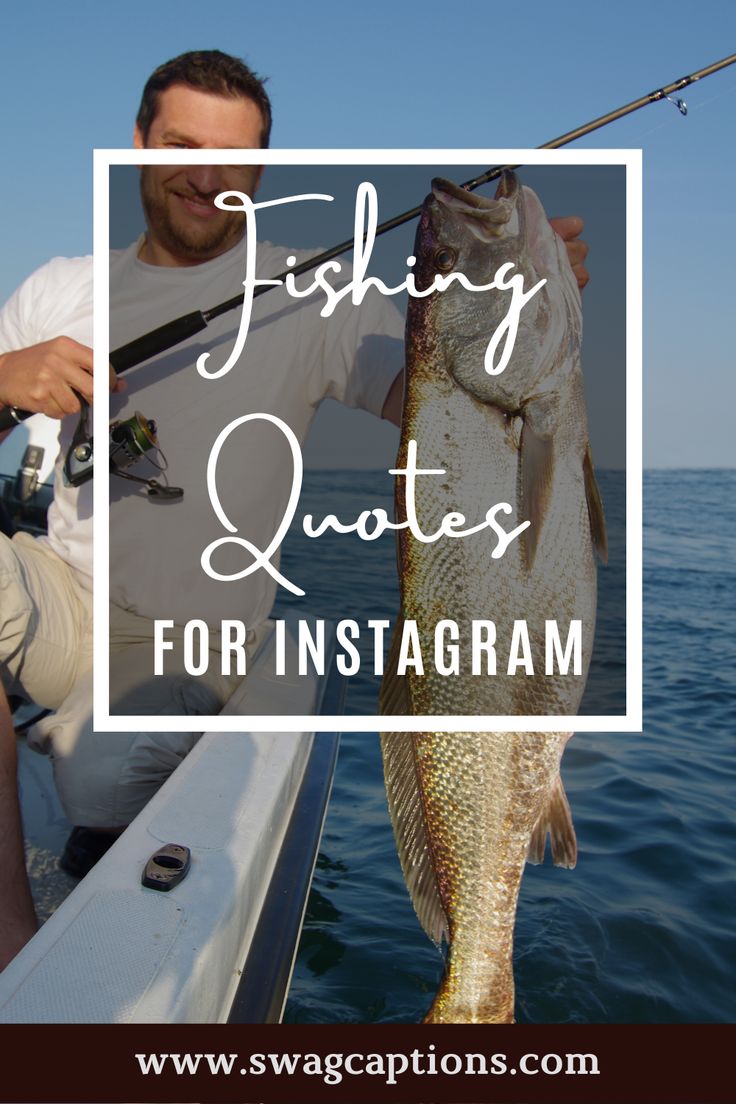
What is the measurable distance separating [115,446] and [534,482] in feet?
5.49

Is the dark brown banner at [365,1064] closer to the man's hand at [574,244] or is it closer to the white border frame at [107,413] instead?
the white border frame at [107,413]

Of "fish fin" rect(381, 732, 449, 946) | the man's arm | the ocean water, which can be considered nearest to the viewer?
"fish fin" rect(381, 732, 449, 946)

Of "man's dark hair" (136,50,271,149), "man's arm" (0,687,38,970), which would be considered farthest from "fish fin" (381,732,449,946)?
"man's dark hair" (136,50,271,149)

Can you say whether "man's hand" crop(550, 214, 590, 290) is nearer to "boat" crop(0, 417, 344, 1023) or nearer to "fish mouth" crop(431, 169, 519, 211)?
"fish mouth" crop(431, 169, 519, 211)

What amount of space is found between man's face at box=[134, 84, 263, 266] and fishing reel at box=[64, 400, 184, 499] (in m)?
0.75

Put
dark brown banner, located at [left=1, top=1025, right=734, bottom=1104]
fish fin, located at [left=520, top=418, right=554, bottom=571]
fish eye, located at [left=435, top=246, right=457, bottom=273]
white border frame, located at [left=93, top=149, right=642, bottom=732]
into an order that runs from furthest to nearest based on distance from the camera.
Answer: white border frame, located at [left=93, top=149, right=642, bottom=732] < fish eye, located at [left=435, top=246, right=457, bottom=273] < fish fin, located at [left=520, top=418, right=554, bottom=571] < dark brown banner, located at [left=1, top=1025, right=734, bottom=1104]

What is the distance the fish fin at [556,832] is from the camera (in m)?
1.86

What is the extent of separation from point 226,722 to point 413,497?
1.40 meters

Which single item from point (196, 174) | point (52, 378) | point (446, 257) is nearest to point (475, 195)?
point (446, 257)

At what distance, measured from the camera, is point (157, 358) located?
344 centimetres

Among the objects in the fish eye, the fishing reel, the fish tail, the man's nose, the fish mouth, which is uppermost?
the man's nose

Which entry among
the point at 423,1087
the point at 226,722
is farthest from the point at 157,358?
the point at 423,1087

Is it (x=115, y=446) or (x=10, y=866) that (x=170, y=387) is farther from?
(x=10, y=866)

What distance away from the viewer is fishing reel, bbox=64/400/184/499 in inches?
120
